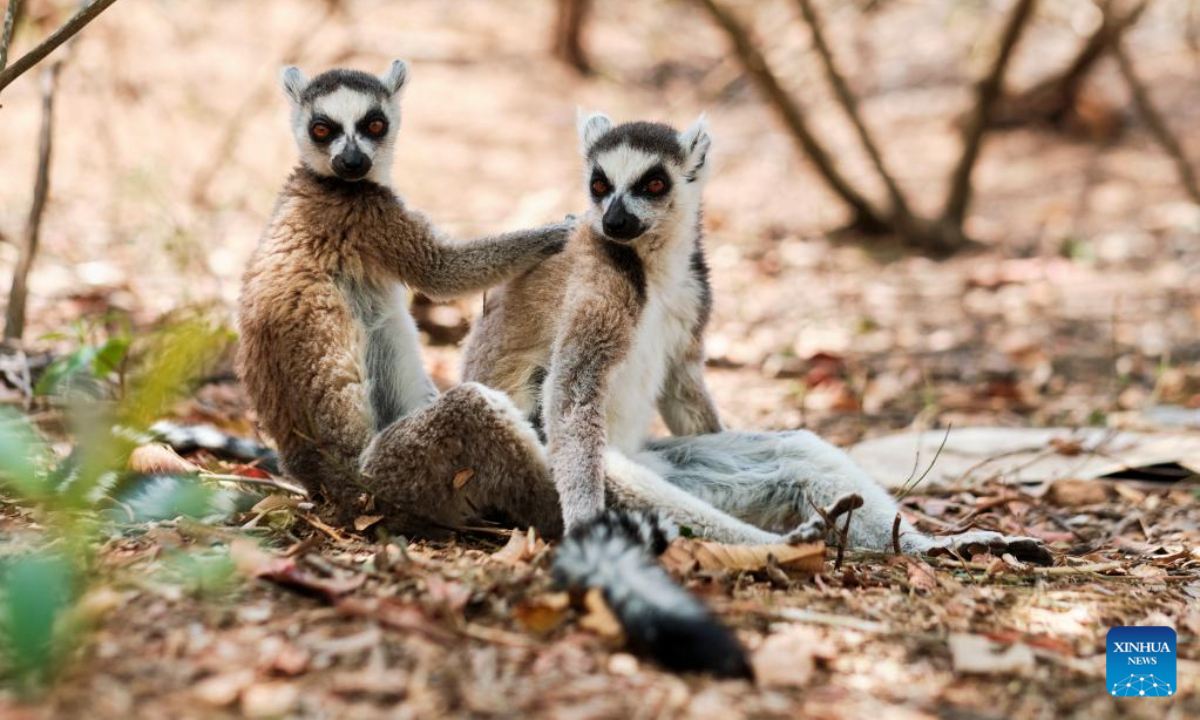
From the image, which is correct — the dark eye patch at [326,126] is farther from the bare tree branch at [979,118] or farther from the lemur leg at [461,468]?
the bare tree branch at [979,118]

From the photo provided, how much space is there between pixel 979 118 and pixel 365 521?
817 centimetres

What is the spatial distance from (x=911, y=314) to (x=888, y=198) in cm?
220

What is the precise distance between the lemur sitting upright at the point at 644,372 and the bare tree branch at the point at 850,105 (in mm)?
4403

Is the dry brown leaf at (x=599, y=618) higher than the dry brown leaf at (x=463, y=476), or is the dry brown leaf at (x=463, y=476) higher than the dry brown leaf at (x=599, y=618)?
the dry brown leaf at (x=463, y=476)

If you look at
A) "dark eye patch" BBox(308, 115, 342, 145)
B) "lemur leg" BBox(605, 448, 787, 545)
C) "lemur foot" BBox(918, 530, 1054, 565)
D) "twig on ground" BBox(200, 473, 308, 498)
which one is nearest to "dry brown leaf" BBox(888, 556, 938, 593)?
"lemur foot" BBox(918, 530, 1054, 565)

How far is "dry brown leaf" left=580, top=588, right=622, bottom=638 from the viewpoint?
2.96m

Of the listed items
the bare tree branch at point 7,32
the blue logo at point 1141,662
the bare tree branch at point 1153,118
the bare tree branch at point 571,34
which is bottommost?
the blue logo at point 1141,662

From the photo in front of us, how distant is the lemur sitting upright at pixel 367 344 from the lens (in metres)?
4.08

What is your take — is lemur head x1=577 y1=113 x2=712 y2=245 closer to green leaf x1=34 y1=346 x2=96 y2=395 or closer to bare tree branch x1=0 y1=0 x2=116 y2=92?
bare tree branch x1=0 y1=0 x2=116 y2=92

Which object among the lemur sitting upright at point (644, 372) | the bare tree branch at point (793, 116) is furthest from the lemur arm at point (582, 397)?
the bare tree branch at point (793, 116)

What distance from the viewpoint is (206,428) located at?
523 cm

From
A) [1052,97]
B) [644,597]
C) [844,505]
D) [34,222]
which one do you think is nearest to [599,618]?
[644,597]

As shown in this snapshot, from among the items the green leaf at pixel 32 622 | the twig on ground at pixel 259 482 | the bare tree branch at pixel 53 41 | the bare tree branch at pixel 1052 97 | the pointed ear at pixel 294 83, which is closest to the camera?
the green leaf at pixel 32 622

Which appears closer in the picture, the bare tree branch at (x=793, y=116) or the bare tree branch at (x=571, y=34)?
the bare tree branch at (x=793, y=116)
